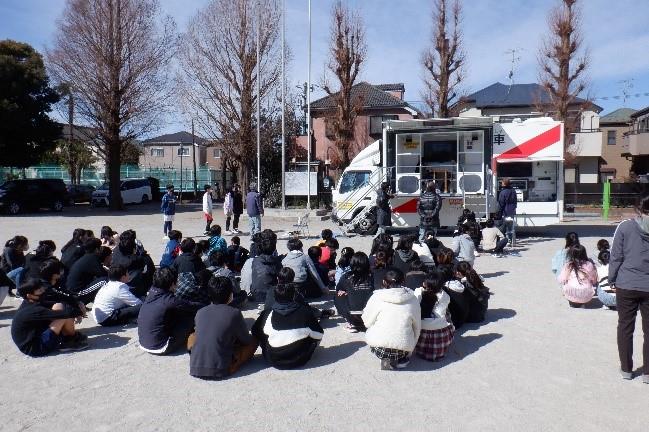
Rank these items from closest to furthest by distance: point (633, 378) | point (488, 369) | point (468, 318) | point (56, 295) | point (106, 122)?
point (633, 378) < point (488, 369) < point (56, 295) < point (468, 318) < point (106, 122)

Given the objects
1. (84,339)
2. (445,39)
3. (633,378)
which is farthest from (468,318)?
(445,39)

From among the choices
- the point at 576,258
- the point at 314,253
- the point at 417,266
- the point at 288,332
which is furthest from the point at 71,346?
the point at 576,258

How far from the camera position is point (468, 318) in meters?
7.45

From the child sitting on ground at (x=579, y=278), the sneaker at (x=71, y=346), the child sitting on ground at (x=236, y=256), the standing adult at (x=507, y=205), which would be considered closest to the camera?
the sneaker at (x=71, y=346)

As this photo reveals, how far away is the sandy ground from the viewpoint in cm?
458

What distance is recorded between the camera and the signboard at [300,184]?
26.2 metres

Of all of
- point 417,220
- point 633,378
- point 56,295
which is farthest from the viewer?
point 417,220

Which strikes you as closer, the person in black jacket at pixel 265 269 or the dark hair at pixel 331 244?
the person in black jacket at pixel 265 269

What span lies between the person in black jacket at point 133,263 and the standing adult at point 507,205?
9.41 meters

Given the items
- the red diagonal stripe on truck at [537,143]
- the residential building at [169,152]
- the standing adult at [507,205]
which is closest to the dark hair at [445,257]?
the standing adult at [507,205]

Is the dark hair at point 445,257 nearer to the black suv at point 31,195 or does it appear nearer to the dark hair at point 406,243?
the dark hair at point 406,243

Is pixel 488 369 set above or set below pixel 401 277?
below

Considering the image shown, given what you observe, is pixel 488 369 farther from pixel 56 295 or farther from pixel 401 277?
pixel 56 295

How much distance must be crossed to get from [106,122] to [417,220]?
58.8 ft
